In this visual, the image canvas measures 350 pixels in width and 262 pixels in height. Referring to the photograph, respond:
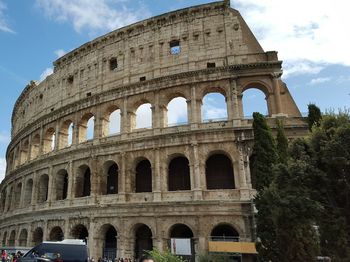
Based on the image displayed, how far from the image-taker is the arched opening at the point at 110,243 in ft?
64.1

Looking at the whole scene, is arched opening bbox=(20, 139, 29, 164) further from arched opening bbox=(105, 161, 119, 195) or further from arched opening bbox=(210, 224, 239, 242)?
arched opening bbox=(210, 224, 239, 242)

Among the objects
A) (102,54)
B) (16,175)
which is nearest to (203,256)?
(102,54)

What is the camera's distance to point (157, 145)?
64.2 feet

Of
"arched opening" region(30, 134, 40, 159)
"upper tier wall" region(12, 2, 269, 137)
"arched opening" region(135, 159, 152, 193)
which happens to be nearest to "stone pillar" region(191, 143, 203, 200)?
"arched opening" region(135, 159, 152, 193)

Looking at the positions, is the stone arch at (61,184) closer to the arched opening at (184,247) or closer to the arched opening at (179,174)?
the arched opening at (179,174)

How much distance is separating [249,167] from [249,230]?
11.6 ft

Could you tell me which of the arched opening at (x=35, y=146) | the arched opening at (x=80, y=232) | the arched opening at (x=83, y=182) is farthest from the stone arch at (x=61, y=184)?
the arched opening at (x=35, y=146)

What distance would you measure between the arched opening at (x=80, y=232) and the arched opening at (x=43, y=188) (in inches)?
199

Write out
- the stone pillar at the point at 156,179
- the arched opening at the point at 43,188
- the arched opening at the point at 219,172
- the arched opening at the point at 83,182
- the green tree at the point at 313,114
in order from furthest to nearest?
the arched opening at the point at 43,188 → the arched opening at the point at 83,182 → the arched opening at the point at 219,172 → the stone pillar at the point at 156,179 → the green tree at the point at 313,114

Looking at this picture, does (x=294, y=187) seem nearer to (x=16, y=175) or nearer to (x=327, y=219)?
(x=327, y=219)

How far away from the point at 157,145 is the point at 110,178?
4.82 m

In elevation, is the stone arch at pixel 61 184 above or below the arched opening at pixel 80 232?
above

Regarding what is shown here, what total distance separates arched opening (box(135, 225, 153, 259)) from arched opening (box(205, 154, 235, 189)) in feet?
16.5

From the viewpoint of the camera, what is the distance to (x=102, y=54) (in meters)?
24.7
